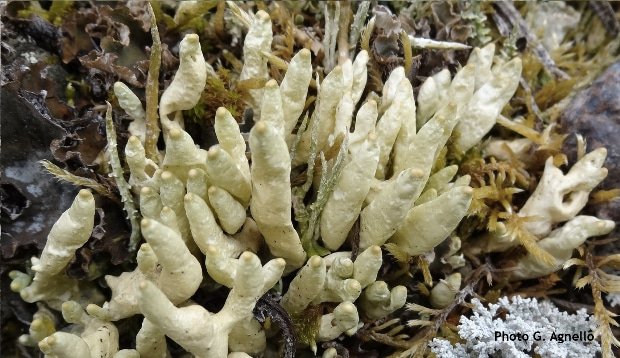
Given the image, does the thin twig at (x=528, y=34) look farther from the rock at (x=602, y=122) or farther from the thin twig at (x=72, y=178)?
the thin twig at (x=72, y=178)

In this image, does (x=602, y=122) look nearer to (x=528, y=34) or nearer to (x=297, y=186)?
(x=528, y=34)

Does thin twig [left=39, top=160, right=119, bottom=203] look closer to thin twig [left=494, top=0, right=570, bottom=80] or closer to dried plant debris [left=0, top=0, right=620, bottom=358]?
dried plant debris [left=0, top=0, right=620, bottom=358]

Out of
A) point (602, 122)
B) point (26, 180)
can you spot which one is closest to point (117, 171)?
point (26, 180)

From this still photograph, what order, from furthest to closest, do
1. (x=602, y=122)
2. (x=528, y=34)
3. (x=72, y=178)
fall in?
(x=528, y=34), (x=602, y=122), (x=72, y=178)

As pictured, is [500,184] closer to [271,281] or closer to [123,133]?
[271,281]

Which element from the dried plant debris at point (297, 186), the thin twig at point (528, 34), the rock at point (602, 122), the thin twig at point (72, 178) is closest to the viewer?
the dried plant debris at point (297, 186)

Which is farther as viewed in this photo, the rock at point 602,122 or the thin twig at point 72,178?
the rock at point 602,122

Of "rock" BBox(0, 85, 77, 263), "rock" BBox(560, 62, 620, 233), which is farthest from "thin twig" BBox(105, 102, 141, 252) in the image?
"rock" BBox(560, 62, 620, 233)

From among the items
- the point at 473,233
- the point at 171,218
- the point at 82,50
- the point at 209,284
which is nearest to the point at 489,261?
the point at 473,233

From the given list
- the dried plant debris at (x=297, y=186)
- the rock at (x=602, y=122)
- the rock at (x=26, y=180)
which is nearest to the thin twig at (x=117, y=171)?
the dried plant debris at (x=297, y=186)
